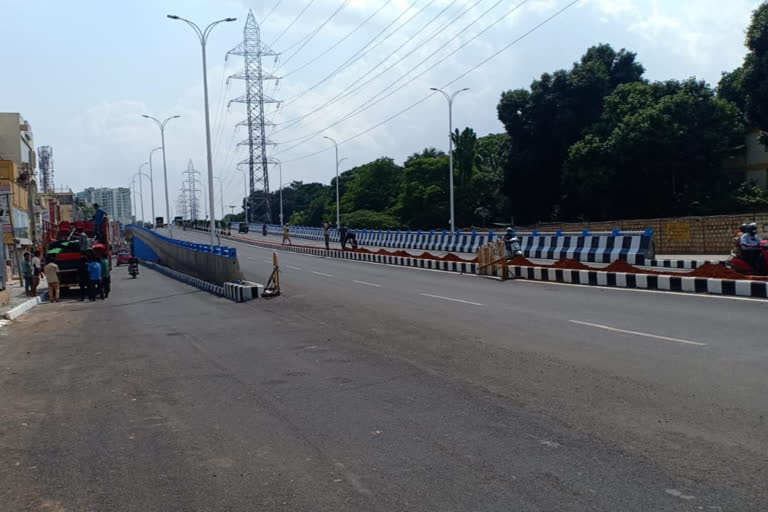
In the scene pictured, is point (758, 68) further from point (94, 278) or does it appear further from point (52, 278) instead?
point (52, 278)

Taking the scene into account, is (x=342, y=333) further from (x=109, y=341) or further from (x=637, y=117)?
(x=637, y=117)

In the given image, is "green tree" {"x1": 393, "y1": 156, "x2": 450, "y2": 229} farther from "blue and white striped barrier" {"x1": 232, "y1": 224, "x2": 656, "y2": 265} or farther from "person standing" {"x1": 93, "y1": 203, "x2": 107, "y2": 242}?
"person standing" {"x1": 93, "y1": 203, "x2": 107, "y2": 242}

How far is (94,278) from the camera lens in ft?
81.6

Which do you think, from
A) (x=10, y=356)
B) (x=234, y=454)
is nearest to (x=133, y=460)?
(x=234, y=454)

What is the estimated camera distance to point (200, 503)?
475cm

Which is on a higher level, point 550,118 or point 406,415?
point 550,118

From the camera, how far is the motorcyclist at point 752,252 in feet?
52.1

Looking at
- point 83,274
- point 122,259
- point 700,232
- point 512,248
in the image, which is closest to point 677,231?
point 700,232

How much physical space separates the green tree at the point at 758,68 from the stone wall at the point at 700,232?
38.1 feet

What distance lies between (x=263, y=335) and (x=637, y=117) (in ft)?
120

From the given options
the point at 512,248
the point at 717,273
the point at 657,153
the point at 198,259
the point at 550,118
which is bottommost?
the point at 198,259

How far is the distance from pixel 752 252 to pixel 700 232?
49.5 feet

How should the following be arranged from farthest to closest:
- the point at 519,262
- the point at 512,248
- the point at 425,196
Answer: the point at 425,196 < the point at 512,248 < the point at 519,262

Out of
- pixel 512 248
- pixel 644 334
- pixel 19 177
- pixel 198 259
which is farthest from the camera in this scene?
pixel 19 177
